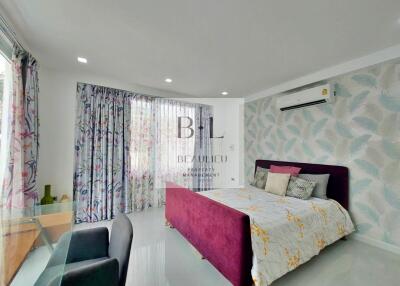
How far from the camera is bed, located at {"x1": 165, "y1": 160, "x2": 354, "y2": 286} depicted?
5.47 ft

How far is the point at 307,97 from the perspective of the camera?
3.08 meters

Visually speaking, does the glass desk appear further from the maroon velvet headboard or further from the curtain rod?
the maroon velvet headboard

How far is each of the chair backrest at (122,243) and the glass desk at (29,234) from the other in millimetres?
318

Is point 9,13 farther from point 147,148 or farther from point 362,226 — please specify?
point 362,226

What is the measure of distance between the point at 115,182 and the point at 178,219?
1449 mm

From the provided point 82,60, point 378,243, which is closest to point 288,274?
point 378,243

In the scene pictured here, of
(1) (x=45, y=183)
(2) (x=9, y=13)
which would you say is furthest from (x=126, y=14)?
(1) (x=45, y=183)

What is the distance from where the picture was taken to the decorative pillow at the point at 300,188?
2711mm

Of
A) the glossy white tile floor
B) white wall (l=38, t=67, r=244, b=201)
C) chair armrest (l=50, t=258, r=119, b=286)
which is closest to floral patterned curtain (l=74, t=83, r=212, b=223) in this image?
white wall (l=38, t=67, r=244, b=201)

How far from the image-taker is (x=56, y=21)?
1887mm

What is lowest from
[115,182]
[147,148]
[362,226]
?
[362,226]

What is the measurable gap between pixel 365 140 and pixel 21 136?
14.2 ft

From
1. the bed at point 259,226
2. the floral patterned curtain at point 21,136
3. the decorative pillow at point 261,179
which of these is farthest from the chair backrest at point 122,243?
the decorative pillow at point 261,179

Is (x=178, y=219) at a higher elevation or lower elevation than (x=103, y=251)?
lower
